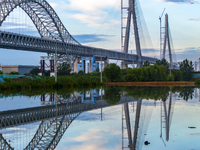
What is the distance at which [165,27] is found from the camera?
97375 mm

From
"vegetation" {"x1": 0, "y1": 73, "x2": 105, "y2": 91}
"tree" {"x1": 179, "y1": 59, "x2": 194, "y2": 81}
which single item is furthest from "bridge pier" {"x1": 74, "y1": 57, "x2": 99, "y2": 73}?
"vegetation" {"x1": 0, "y1": 73, "x2": 105, "y2": 91}

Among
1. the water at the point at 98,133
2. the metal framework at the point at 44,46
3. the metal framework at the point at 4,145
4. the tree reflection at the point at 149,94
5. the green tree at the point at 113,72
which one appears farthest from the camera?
the metal framework at the point at 44,46

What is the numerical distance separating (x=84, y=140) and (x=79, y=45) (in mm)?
71493

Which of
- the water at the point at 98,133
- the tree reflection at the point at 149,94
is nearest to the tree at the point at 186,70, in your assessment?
the tree reflection at the point at 149,94

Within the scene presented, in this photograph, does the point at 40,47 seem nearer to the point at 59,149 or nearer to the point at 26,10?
the point at 26,10

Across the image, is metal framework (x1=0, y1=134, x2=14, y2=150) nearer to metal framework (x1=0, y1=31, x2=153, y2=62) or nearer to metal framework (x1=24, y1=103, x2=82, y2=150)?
metal framework (x1=24, y1=103, x2=82, y2=150)

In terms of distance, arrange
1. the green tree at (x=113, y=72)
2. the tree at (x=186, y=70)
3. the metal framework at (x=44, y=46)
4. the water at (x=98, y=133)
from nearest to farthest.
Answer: the water at (x=98, y=133), the green tree at (x=113, y=72), the metal framework at (x=44, y=46), the tree at (x=186, y=70)

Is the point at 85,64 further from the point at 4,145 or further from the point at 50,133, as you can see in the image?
the point at 4,145

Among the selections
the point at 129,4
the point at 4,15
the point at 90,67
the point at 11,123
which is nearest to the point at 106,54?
the point at 90,67

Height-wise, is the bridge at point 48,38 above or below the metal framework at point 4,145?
above

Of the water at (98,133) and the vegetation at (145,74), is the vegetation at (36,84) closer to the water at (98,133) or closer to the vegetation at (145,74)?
the vegetation at (145,74)

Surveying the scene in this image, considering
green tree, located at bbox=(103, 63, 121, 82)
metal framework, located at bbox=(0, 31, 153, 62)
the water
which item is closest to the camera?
the water

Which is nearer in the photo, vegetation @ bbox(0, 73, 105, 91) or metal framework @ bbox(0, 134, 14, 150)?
metal framework @ bbox(0, 134, 14, 150)

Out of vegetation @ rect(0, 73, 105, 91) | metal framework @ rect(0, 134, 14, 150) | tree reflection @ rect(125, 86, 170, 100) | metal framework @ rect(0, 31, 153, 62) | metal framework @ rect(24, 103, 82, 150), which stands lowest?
tree reflection @ rect(125, 86, 170, 100)
